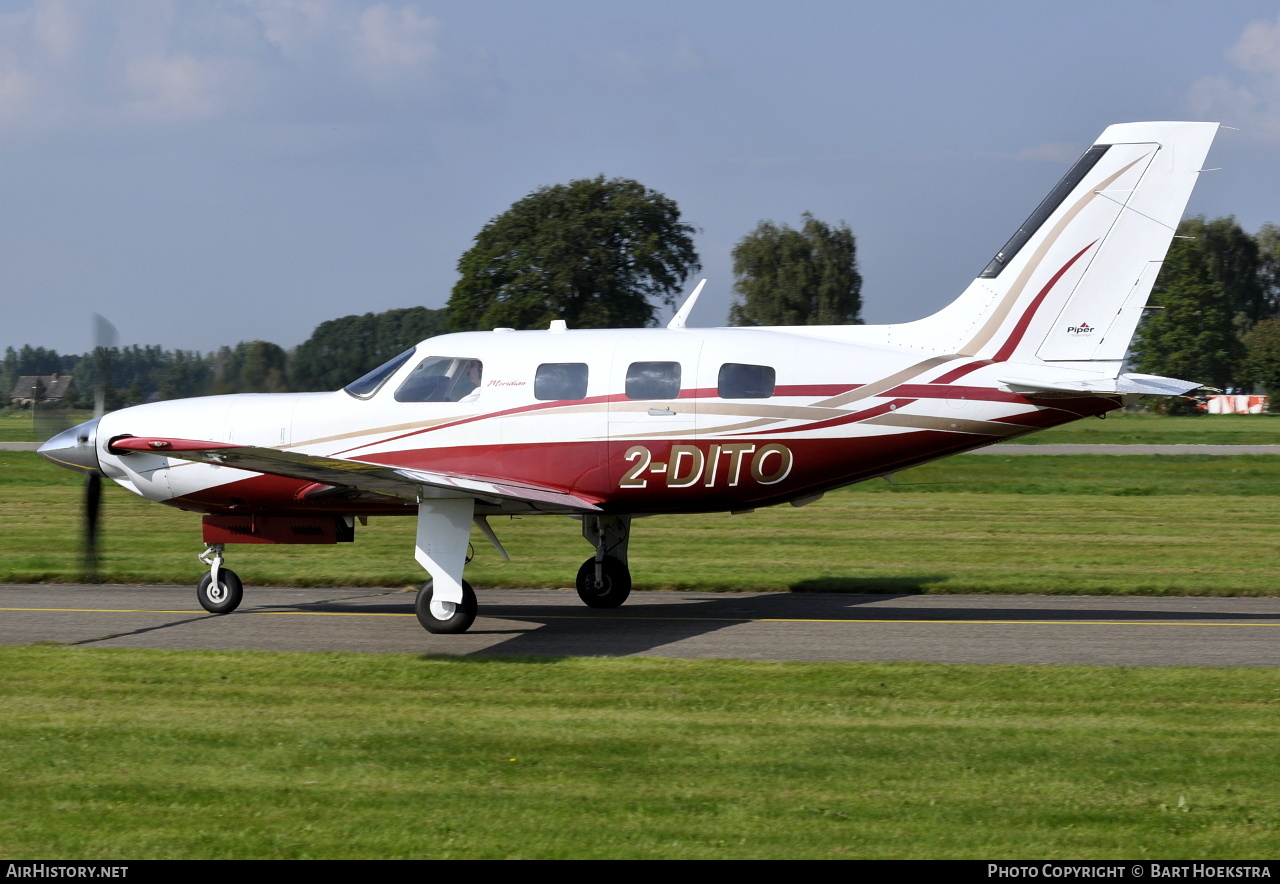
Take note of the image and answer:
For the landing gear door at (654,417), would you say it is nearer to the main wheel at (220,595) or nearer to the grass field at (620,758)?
the grass field at (620,758)

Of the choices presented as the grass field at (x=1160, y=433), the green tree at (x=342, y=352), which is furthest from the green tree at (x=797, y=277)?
the green tree at (x=342, y=352)

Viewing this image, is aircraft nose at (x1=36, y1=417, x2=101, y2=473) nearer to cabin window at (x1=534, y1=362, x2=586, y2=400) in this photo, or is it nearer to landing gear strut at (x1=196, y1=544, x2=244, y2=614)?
landing gear strut at (x1=196, y1=544, x2=244, y2=614)

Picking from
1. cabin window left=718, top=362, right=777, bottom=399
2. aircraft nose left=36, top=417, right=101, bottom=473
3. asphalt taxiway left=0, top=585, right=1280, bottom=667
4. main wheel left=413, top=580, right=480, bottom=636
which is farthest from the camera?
aircraft nose left=36, top=417, right=101, bottom=473

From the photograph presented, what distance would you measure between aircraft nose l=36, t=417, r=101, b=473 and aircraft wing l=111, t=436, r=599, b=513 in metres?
2.28

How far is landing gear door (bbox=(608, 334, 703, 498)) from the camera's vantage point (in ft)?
41.6

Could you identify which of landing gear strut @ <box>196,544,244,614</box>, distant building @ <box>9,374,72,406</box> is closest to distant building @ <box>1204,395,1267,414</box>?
landing gear strut @ <box>196,544,244,614</box>

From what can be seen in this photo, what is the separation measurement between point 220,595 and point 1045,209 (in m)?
9.88

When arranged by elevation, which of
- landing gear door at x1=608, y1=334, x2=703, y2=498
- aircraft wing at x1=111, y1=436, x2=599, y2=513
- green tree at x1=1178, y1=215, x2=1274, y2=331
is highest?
green tree at x1=1178, y1=215, x2=1274, y2=331

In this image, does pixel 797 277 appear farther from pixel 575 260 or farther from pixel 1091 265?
pixel 1091 265

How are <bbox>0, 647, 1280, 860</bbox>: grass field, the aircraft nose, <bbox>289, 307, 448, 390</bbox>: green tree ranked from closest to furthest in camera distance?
<bbox>0, 647, 1280, 860</bbox>: grass field, the aircraft nose, <bbox>289, 307, 448, 390</bbox>: green tree

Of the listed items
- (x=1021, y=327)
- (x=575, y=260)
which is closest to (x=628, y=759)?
(x=1021, y=327)

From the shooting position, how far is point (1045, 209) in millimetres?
12828

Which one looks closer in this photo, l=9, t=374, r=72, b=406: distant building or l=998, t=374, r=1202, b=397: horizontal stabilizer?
l=998, t=374, r=1202, b=397: horizontal stabilizer

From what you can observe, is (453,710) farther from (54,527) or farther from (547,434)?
(54,527)
